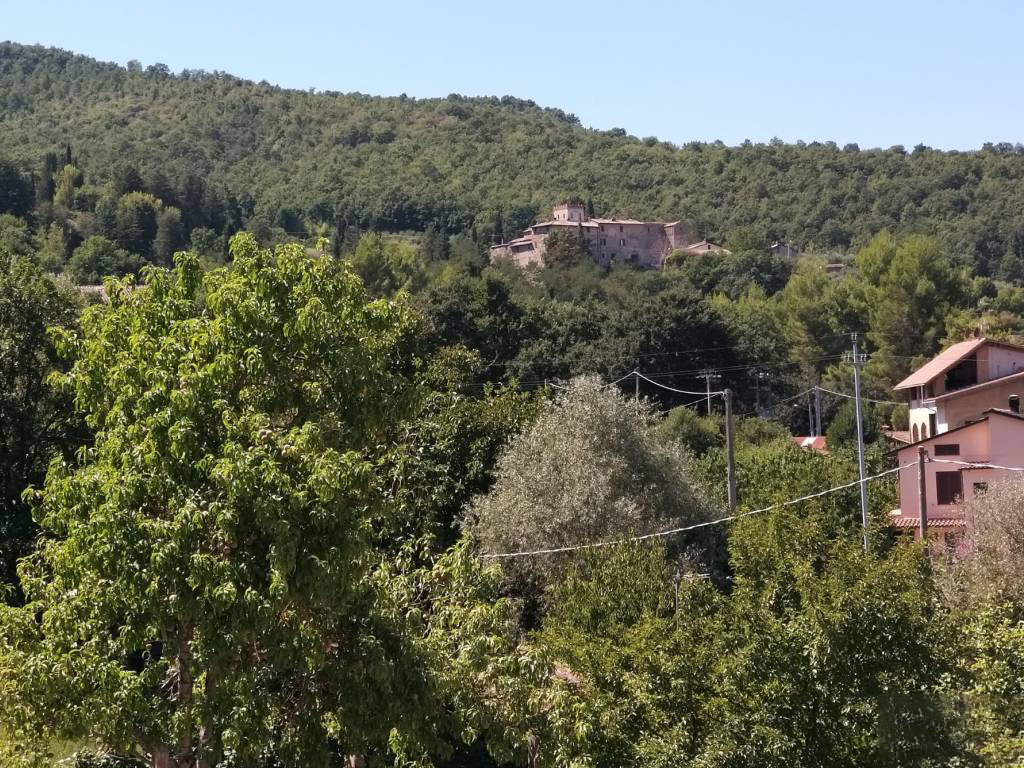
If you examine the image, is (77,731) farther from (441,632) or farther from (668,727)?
(668,727)

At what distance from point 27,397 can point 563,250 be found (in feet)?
347

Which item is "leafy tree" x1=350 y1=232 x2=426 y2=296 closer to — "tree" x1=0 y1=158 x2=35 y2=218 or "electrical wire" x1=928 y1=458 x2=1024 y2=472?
"tree" x1=0 y1=158 x2=35 y2=218

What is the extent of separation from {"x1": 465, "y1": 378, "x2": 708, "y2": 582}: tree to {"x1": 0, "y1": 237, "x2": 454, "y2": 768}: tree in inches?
499

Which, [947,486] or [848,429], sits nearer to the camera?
[947,486]

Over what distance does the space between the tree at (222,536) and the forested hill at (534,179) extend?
133112 millimetres

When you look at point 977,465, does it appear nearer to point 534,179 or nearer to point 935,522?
point 935,522

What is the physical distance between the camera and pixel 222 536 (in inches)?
511

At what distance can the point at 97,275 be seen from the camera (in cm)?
9531

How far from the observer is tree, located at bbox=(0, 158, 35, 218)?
117250 mm

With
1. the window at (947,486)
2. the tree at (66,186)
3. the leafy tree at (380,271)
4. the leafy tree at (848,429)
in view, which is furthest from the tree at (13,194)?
the window at (947,486)

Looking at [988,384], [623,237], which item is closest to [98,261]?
[988,384]

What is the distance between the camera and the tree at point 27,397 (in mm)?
27828

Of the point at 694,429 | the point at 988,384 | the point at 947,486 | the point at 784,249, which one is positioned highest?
the point at 784,249

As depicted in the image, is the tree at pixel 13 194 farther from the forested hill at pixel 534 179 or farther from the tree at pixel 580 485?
the tree at pixel 580 485
